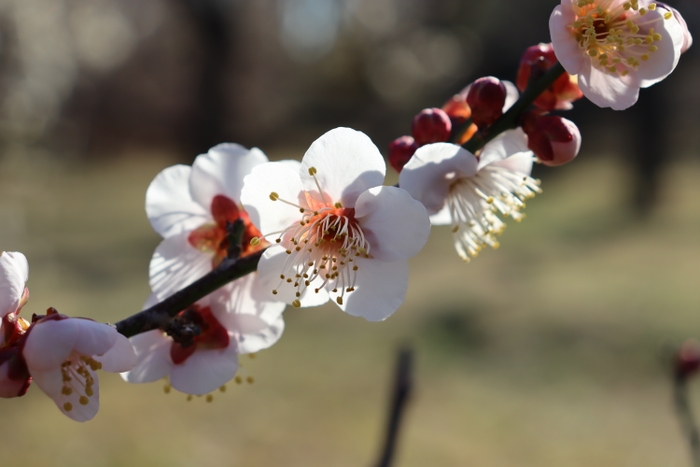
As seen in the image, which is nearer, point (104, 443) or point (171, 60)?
point (104, 443)

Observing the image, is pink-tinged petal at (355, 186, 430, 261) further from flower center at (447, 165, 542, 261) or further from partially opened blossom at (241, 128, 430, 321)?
flower center at (447, 165, 542, 261)

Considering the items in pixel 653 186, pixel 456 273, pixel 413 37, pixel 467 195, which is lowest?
pixel 653 186

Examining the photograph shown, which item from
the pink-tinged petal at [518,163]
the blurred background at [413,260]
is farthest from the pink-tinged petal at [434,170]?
the blurred background at [413,260]

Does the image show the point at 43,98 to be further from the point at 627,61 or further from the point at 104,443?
the point at 627,61

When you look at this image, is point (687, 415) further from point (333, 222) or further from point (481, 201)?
point (333, 222)

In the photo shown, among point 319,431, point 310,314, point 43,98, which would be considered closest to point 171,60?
point 43,98

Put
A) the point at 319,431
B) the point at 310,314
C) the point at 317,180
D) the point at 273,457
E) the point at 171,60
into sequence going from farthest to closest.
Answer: the point at 171,60 < the point at 310,314 < the point at 319,431 < the point at 273,457 < the point at 317,180

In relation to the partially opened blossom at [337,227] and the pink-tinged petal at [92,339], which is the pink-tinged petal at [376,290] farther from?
the pink-tinged petal at [92,339]
